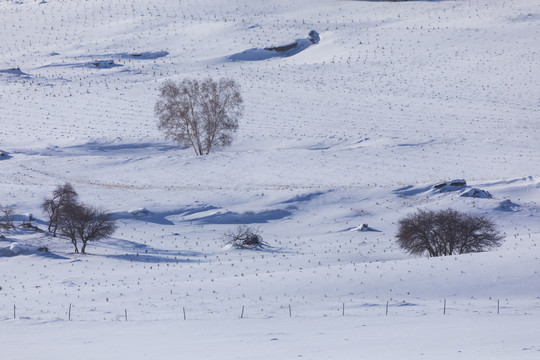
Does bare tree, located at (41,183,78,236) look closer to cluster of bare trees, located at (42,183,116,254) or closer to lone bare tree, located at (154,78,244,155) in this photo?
Answer: cluster of bare trees, located at (42,183,116,254)

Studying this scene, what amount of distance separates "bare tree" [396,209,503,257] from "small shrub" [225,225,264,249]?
7.32 meters

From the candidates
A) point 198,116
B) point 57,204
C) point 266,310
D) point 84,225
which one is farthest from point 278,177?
point 266,310

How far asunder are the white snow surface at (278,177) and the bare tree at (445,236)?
49.4 inches

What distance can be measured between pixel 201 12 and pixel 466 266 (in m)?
90.8

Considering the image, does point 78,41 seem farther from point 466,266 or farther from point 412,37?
point 466,266

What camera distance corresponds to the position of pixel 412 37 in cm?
9725

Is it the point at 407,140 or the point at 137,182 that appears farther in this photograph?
the point at 407,140

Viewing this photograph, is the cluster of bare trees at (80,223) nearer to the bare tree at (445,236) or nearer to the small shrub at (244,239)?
the small shrub at (244,239)

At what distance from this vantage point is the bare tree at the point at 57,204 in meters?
41.6

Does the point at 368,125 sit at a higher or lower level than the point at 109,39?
lower

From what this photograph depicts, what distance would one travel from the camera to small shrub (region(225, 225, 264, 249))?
1551 inches

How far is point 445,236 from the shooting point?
3625 cm

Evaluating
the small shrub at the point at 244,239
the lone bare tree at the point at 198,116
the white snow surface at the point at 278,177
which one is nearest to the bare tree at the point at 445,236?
the white snow surface at the point at 278,177

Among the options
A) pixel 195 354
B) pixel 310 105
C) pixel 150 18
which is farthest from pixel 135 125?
pixel 195 354
